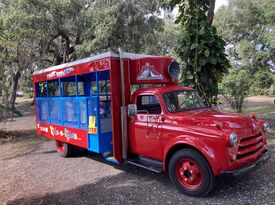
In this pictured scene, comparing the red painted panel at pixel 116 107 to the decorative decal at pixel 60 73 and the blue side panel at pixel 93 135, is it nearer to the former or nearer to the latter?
the blue side panel at pixel 93 135

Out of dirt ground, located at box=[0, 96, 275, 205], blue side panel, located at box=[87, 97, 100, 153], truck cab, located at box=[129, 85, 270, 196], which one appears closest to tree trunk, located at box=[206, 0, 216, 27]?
truck cab, located at box=[129, 85, 270, 196]

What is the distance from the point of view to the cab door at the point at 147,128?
5.42 metres

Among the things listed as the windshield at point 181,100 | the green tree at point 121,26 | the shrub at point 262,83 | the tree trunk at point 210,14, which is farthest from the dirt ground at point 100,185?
the shrub at point 262,83

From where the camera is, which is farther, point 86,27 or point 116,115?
point 86,27

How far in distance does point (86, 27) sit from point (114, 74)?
45.2ft

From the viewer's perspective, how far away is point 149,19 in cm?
1839

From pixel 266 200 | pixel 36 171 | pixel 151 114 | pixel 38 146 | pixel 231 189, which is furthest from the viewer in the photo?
pixel 38 146

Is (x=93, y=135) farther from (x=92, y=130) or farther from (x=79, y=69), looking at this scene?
(x=79, y=69)

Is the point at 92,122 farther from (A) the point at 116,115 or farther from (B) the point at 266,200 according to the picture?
(B) the point at 266,200

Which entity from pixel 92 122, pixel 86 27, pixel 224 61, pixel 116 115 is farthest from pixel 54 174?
pixel 86 27

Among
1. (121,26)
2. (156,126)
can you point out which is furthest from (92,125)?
(121,26)

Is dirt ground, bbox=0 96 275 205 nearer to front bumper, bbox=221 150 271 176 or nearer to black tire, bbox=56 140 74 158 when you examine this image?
black tire, bbox=56 140 74 158

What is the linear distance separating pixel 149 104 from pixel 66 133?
2658 millimetres

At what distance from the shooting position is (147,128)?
559 centimetres
